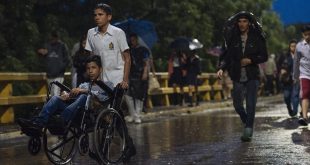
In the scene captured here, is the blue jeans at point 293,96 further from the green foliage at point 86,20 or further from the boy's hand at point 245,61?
the boy's hand at point 245,61

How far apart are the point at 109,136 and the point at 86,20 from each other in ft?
49.8

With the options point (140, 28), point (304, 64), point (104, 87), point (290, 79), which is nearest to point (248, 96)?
point (304, 64)

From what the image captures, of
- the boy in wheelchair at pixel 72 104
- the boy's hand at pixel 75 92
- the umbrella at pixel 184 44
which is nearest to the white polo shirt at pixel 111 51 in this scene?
the boy in wheelchair at pixel 72 104

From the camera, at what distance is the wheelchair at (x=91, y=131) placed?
26.1 feet

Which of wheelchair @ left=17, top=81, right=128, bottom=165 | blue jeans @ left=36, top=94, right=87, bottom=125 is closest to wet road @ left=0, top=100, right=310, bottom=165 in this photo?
wheelchair @ left=17, top=81, right=128, bottom=165

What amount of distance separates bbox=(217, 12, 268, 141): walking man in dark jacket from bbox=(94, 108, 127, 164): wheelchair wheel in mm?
2833

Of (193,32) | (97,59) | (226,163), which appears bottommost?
(226,163)

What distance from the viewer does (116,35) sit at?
28.7 ft

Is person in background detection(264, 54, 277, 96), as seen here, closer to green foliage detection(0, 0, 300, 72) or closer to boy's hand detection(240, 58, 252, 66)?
green foliage detection(0, 0, 300, 72)

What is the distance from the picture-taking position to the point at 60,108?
8219mm

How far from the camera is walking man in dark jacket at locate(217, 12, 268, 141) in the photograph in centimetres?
1100

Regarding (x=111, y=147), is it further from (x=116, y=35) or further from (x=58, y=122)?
(x=116, y=35)

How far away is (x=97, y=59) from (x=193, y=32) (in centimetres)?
1870

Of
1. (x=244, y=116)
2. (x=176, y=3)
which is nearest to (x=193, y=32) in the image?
(x=176, y=3)
